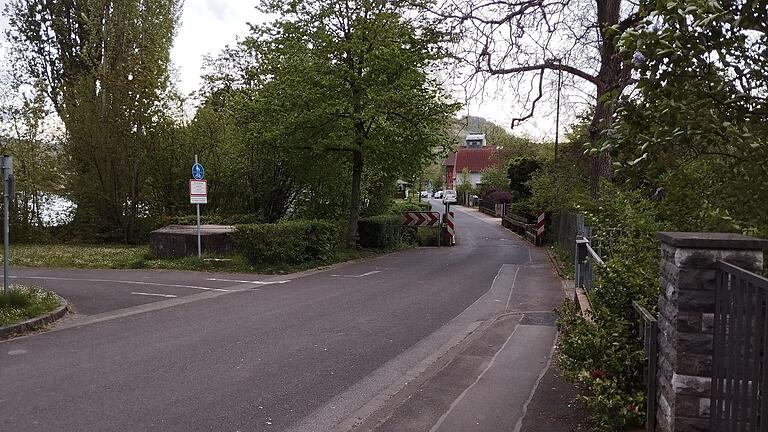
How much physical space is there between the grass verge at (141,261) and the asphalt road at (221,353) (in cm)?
240

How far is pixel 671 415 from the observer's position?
3.82 meters

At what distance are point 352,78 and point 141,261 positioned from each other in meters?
8.98

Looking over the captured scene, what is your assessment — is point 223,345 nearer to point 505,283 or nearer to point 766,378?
point 766,378

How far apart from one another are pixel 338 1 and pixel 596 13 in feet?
29.2

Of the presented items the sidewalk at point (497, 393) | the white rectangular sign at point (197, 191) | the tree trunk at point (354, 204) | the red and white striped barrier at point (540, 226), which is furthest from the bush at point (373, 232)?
the sidewalk at point (497, 393)

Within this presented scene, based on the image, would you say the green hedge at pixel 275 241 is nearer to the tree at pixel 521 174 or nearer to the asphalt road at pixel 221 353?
the asphalt road at pixel 221 353

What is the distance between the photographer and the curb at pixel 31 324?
29.8 feet

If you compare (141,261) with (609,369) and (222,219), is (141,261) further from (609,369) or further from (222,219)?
(609,369)

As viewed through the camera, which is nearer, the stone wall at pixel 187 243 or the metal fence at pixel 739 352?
the metal fence at pixel 739 352

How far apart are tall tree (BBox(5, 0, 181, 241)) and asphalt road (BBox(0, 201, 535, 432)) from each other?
11772 millimetres

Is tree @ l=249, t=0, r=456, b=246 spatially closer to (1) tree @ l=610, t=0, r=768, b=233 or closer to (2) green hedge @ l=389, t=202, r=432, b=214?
(2) green hedge @ l=389, t=202, r=432, b=214

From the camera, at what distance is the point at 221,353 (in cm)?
786

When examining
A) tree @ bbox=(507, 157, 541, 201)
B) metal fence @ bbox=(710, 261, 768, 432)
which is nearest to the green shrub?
metal fence @ bbox=(710, 261, 768, 432)

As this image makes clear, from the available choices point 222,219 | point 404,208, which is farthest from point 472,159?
point 222,219
